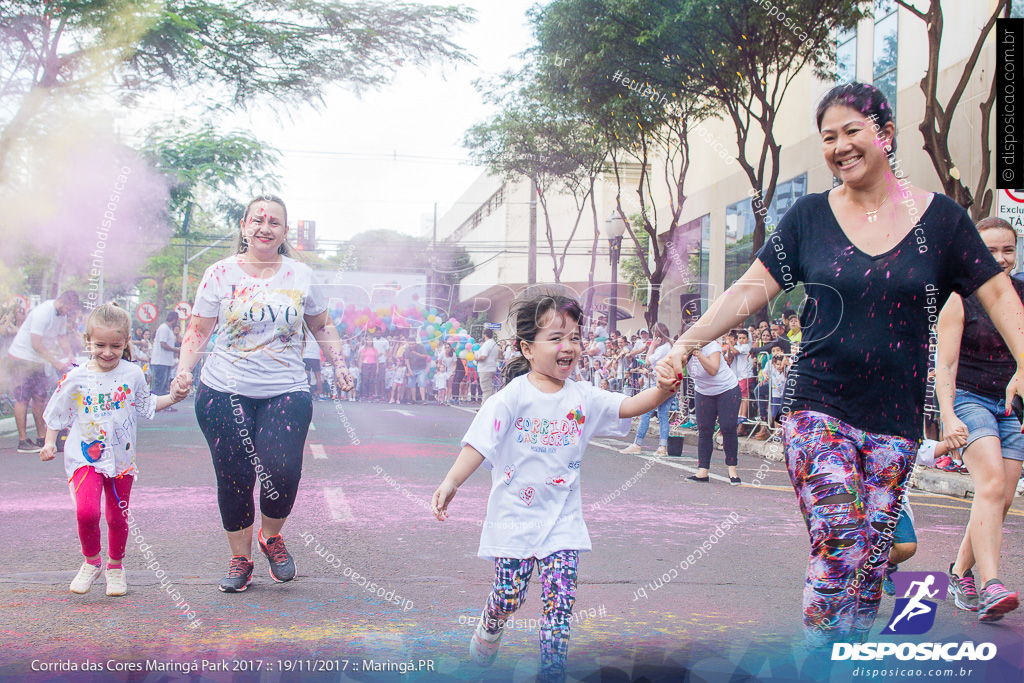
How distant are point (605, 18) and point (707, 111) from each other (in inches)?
222

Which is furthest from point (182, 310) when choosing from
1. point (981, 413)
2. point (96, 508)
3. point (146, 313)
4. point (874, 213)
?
point (874, 213)

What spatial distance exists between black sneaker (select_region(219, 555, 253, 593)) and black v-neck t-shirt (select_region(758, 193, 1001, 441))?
2652 mm

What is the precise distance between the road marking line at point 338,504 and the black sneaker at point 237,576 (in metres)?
1.93

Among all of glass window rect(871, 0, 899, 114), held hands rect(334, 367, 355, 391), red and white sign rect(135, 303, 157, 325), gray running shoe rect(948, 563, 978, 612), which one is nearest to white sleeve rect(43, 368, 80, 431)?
held hands rect(334, 367, 355, 391)

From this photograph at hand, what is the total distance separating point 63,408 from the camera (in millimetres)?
4449

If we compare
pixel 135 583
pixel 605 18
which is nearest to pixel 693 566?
pixel 135 583

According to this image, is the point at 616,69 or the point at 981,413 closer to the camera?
the point at 981,413

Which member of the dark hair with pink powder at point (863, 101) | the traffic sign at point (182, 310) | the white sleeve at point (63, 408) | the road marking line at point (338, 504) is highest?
the dark hair with pink powder at point (863, 101)

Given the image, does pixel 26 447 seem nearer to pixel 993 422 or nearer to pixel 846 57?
pixel 993 422

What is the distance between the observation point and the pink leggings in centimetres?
430

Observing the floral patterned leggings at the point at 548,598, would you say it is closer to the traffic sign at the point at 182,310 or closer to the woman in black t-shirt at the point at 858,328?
the woman in black t-shirt at the point at 858,328

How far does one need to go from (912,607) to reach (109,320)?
373cm

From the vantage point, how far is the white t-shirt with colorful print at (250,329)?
4.21 metres

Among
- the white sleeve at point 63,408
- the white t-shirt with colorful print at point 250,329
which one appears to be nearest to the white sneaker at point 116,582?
the white sleeve at point 63,408
